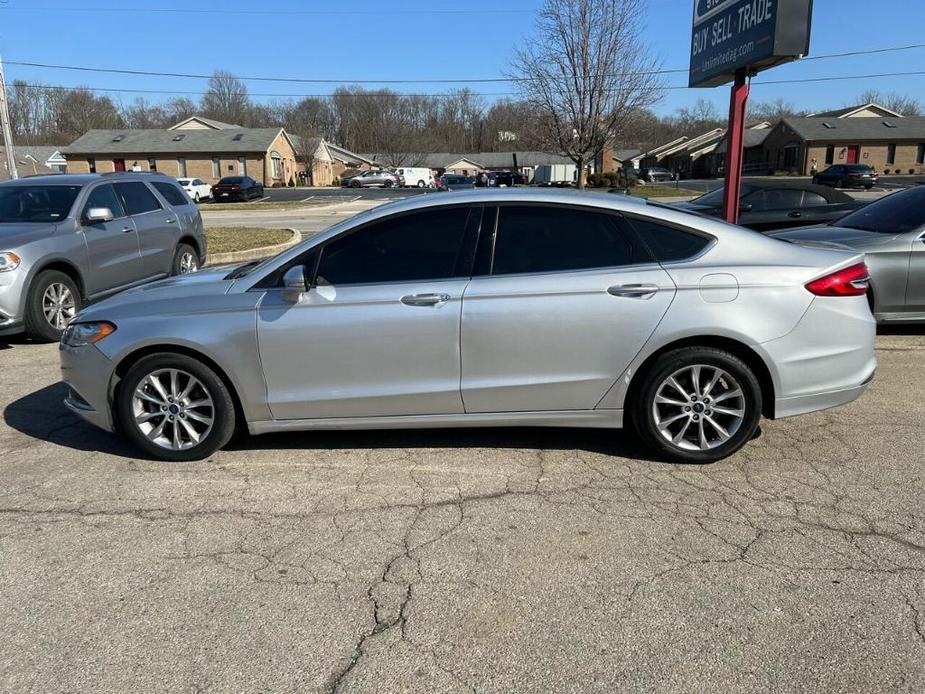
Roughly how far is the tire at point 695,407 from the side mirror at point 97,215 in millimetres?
6631

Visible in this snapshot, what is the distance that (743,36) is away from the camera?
9.18 meters

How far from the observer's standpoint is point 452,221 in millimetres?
4281

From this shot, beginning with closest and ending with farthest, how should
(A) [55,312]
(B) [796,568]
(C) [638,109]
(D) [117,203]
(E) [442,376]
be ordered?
(B) [796,568], (E) [442,376], (A) [55,312], (D) [117,203], (C) [638,109]

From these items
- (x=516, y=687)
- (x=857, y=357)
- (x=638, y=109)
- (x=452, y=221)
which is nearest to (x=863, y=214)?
(x=857, y=357)

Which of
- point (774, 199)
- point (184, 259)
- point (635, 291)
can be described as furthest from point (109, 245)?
point (774, 199)

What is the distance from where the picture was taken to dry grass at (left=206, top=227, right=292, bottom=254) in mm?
15102

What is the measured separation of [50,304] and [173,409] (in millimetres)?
4330

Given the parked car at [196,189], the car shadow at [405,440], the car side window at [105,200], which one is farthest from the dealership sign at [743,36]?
the parked car at [196,189]

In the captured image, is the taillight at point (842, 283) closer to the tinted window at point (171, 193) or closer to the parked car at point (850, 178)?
the tinted window at point (171, 193)

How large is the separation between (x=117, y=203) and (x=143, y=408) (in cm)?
558

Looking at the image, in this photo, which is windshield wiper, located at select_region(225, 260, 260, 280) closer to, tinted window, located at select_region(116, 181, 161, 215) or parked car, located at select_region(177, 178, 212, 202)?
tinted window, located at select_region(116, 181, 161, 215)

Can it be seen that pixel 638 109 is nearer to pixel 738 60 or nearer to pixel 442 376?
pixel 738 60

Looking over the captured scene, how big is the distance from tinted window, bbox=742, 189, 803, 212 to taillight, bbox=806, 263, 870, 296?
8.45 metres

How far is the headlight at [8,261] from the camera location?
715 cm
